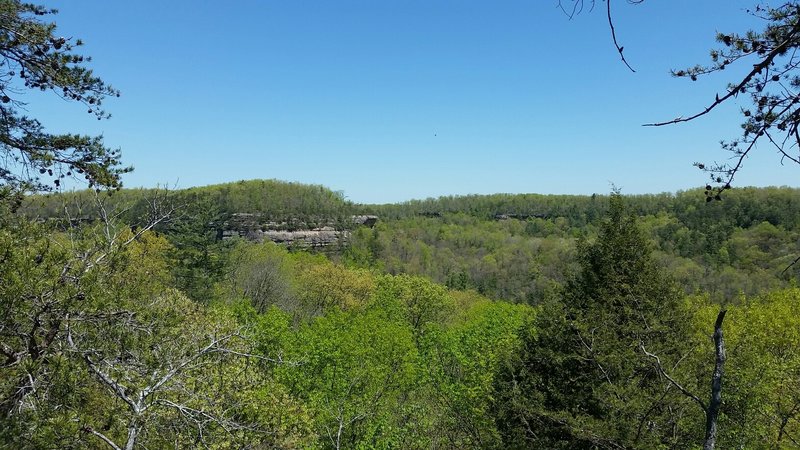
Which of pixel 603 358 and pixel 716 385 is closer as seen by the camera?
pixel 716 385

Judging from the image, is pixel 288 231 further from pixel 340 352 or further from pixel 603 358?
pixel 603 358

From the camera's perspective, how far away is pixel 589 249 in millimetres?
13945

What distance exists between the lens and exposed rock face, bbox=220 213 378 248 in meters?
87.2

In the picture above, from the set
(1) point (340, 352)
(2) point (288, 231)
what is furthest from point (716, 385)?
(2) point (288, 231)

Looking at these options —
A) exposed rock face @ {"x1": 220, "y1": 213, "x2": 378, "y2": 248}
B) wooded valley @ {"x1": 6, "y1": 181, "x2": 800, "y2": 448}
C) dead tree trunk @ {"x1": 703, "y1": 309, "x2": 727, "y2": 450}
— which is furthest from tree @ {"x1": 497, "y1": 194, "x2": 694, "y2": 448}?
exposed rock face @ {"x1": 220, "y1": 213, "x2": 378, "y2": 248}

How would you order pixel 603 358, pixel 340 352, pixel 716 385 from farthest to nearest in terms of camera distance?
pixel 340 352 → pixel 603 358 → pixel 716 385

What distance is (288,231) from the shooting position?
93625mm

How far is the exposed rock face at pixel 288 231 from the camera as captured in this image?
286 feet

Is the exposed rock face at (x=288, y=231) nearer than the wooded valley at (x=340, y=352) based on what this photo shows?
No

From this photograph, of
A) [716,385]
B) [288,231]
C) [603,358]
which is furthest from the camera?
[288,231]

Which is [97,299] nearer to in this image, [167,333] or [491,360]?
[167,333]

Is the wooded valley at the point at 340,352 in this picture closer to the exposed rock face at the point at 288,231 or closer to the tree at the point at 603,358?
the tree at the point at 603,358

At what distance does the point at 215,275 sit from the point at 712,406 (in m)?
34.8

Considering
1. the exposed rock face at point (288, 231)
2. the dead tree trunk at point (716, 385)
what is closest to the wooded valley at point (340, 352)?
the dead tree trunk at point (716, 385)
